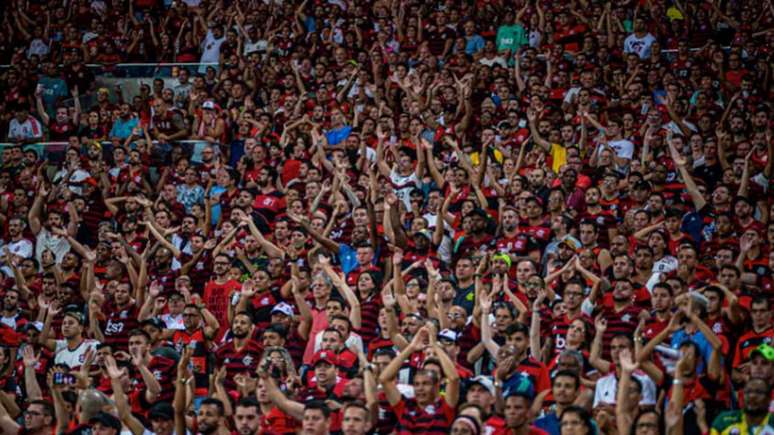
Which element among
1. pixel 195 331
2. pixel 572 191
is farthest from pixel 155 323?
pixel 572 191

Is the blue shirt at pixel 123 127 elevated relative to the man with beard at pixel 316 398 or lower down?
elevated

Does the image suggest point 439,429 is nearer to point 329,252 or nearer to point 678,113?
point 329,252

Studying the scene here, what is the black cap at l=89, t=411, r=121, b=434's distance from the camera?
807cm

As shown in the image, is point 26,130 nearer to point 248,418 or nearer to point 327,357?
point 327,357

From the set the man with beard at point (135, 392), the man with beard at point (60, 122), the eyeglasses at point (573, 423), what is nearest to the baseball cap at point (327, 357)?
the man with beard at point (135, 392)

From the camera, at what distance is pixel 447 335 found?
9.38m

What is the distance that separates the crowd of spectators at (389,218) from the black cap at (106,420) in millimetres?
60

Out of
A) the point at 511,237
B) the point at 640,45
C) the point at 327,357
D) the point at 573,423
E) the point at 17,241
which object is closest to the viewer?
the point at 573,423

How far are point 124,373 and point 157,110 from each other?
6.92 meters

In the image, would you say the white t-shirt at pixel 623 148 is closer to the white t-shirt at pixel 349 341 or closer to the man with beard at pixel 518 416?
the white t-shirt at pixel 349 341

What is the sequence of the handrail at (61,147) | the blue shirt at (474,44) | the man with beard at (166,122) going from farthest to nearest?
the blue shirt at (474,44) → the man with beard at (166,122) → the handrail at (61,147)

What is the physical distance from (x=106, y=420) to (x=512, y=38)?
9056 millimetres

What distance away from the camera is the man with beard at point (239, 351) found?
9953 millimetres

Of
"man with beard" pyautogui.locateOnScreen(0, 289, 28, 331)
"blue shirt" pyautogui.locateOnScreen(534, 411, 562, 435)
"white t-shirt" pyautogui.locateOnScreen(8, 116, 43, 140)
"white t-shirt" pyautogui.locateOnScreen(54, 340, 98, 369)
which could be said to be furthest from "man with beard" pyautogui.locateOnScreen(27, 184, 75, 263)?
"blue shirt" pyautogui.locateOnScreen(534, 411, 562, 435)
